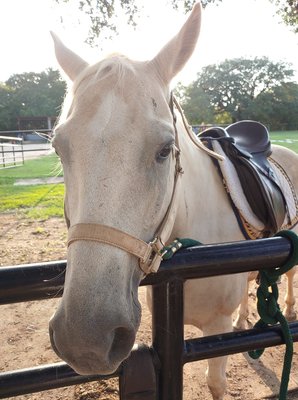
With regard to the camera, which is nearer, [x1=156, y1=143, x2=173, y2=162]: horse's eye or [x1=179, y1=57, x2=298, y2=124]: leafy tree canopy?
[x1=156, y1=143, x2=173, y2=162]: horse's eye

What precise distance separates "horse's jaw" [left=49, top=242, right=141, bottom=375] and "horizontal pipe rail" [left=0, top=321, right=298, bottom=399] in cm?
4

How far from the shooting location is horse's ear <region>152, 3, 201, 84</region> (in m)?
1.43

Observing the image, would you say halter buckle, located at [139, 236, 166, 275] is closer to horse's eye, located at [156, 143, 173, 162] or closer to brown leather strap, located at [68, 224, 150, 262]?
brown leather strap, located at [68, 224, 150, 262]

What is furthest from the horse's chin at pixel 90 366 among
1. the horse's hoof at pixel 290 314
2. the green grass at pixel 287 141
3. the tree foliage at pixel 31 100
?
the tree foliage at pixel 31 100

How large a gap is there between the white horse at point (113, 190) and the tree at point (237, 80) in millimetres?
55509

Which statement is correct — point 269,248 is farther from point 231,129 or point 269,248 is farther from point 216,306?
point 231,129

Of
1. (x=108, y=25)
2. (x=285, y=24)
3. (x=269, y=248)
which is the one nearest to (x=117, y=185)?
Answer: (x=269, y=248)

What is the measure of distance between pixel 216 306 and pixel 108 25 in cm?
887

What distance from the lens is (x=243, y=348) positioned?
40.5 inches

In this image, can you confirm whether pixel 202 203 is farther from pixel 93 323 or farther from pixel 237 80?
pixel 237 80

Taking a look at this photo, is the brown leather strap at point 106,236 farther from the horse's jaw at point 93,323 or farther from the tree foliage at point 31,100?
the tree foliage at point 31,100

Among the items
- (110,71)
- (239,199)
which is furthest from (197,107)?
(110,71)

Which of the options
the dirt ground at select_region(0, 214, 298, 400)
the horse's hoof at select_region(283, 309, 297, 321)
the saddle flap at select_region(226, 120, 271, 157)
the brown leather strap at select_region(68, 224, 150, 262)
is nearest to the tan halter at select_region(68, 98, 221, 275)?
the brown leather strap at select_region(68, 224, 150, 262)

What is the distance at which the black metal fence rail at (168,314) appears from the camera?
840mm
